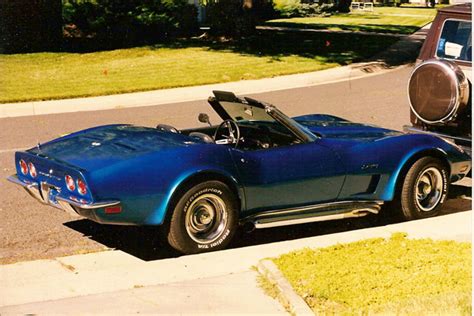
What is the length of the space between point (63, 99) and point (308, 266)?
11423 millimetres

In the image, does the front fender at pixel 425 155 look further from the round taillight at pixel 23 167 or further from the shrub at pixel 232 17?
the shrub at pixel 232 17

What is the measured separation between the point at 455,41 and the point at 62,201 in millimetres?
5211

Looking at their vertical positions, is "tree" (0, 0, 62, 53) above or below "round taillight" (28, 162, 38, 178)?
above

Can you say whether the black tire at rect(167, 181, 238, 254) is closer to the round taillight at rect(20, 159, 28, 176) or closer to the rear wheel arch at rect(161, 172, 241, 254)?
the rear wheel arch at rect(161, 172, 241, 254)

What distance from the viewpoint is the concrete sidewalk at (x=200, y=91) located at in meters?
15.8

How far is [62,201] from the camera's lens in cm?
652

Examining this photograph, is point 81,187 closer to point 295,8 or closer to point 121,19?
point 121,19

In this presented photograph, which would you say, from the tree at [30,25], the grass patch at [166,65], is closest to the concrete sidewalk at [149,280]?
the grass patch at [166,65]

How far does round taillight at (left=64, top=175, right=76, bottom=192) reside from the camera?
6453 millimetres

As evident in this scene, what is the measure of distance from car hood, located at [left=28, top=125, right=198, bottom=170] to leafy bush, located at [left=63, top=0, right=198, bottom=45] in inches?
724

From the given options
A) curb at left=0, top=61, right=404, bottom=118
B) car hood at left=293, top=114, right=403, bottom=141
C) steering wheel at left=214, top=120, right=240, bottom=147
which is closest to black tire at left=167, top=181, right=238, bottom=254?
steering wheel at left=214, top=120, right=240, bottom=147

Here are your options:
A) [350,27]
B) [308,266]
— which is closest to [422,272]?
[308,266]

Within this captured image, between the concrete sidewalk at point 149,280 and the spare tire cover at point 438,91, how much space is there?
1.74m

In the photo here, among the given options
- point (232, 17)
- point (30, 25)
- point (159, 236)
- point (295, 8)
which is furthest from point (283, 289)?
point (295, 8)
